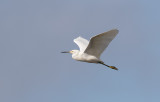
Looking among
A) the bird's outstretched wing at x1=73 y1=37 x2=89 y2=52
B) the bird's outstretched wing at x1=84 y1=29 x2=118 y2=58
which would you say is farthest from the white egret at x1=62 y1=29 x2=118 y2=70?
the bird's outstretched wing at x1=73 y1=37 x2=89 y2=52

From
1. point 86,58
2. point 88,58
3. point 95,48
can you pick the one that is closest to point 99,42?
point 95,48

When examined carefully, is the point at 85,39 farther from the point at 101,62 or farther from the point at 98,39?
the point at 98,39

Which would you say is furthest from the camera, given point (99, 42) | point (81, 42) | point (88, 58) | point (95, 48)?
point (81, 42)

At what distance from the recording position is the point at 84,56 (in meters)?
27.7

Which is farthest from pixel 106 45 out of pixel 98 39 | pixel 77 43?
pixel 77 43

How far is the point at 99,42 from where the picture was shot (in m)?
25.8

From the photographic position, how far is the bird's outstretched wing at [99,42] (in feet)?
80.3

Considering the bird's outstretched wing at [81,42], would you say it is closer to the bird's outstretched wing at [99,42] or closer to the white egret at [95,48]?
the white egret at [95,48]

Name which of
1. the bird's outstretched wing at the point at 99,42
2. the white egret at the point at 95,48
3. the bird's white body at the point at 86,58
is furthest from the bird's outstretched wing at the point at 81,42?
the bird's outstretched wing at the point at 99,42

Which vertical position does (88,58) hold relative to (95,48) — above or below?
below

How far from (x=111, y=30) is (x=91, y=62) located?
455cm

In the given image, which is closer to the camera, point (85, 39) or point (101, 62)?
point (101, 62)

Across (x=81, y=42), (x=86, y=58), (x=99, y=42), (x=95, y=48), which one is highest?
(x=81, y=42)

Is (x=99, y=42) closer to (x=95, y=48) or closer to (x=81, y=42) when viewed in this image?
(x=95, y=48)
